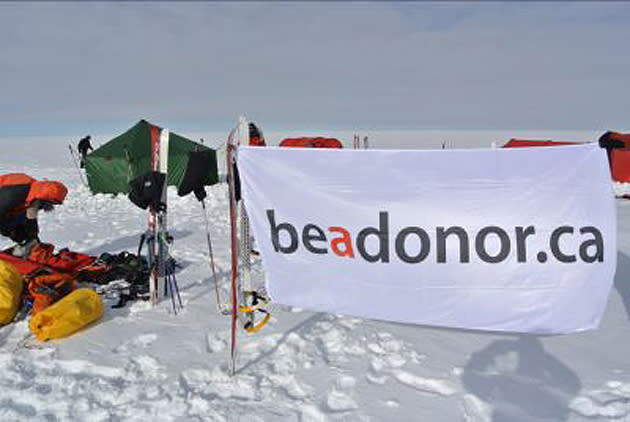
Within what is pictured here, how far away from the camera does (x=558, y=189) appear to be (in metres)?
3.20

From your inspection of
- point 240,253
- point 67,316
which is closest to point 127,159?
point 67,316

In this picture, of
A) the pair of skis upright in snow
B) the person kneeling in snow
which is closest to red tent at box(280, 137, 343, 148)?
the person kneeling in snow

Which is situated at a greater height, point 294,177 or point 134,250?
point 294,177

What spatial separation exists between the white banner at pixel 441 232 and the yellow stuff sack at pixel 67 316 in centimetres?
221

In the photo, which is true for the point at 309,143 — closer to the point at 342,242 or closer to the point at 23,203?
the point at 23,203

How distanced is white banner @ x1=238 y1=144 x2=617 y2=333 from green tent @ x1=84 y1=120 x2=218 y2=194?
1037cm

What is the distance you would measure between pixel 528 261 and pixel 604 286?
58 centimetres

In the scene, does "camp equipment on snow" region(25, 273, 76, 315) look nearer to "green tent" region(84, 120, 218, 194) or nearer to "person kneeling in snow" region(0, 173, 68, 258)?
"person kneeling in snow" region(0, 173, 68, 258)

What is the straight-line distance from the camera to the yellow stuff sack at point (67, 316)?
4.11 m

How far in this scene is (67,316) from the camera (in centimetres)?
424

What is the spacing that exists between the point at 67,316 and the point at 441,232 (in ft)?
12.3

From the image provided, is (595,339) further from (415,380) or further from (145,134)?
(145,134)

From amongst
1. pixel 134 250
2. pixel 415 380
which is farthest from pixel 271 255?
pixel 134 250

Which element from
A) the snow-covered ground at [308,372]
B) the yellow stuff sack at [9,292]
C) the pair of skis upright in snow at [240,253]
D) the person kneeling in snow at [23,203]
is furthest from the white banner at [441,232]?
the person kneeling in snow at [23,203]
